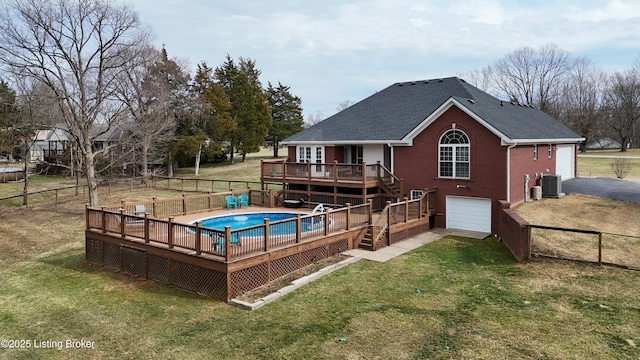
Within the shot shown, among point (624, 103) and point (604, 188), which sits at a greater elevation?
point (624, 103)

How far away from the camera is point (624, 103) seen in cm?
6359

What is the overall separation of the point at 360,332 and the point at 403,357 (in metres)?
1.31

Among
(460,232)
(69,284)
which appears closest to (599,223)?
(460,232)

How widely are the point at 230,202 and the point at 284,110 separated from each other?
36242mm

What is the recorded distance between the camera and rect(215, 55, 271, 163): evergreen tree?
1897 inches

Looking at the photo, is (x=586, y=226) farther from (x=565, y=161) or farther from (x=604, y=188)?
(x=565, y=161)

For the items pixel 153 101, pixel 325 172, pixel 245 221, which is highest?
pixel 153 101

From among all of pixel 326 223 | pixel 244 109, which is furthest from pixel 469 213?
pixel 244 109

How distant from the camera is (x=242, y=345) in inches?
340

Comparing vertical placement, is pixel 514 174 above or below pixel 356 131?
below

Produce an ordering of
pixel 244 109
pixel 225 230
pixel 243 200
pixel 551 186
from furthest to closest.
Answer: pixel 244 109 < pixel 243 200 < pixel 551 186 < pixel 225 230

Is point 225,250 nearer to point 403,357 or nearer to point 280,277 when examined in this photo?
point 280,277

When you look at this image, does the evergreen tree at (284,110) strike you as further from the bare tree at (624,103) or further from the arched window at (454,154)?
the bare tree at (624,103)

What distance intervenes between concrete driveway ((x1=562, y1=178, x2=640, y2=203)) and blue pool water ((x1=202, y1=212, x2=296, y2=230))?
15.4m
